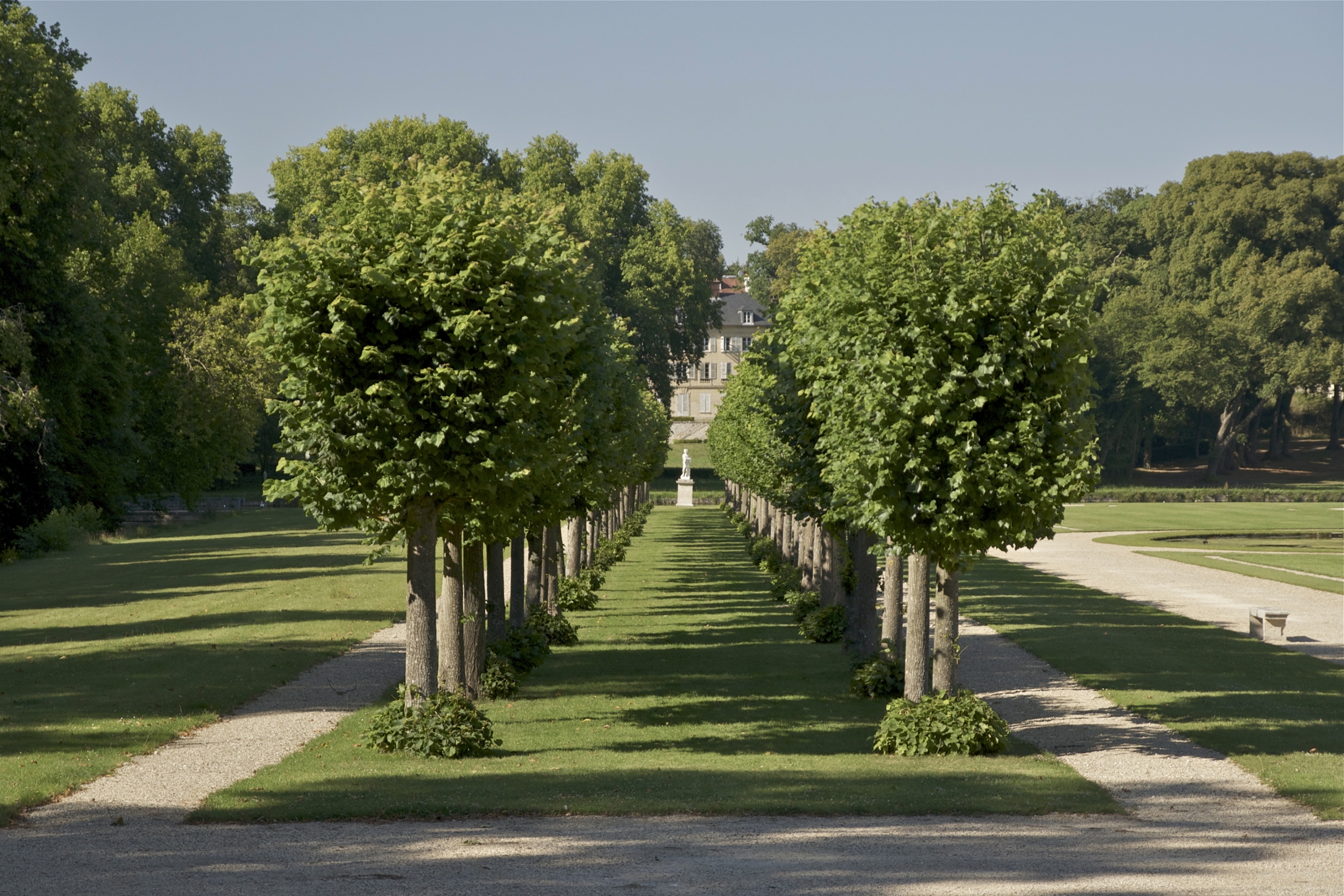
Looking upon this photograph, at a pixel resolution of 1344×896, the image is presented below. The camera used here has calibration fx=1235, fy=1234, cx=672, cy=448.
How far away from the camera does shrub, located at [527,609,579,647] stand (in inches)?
797

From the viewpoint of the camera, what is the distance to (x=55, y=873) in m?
8.09

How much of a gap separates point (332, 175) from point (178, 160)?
806 centimetres

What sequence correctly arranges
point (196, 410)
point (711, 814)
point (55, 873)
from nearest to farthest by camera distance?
point (55, 873), point (711, 814), point (196, 410)

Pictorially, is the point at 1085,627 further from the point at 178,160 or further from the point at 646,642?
the point at 178,160

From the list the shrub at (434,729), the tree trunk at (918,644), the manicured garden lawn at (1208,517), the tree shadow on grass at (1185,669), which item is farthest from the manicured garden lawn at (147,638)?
the manicured garden lawn at (1208,517)

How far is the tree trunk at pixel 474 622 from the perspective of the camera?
618 inches

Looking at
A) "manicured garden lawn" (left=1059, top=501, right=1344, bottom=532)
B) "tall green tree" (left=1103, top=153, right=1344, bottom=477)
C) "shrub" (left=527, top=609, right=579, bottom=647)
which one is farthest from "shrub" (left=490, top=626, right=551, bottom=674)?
"tall green tree" (left=1103, top=153, right=1344, bottom=477)

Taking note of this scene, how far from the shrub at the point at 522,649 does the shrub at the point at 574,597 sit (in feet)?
20.4

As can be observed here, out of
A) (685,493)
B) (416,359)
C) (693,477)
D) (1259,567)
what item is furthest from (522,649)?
(693,477)

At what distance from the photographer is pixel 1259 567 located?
35.6m

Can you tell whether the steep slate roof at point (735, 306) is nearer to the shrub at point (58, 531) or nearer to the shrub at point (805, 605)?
the shrub at point (58, 531)

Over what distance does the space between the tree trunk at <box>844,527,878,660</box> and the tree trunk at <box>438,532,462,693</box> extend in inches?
266

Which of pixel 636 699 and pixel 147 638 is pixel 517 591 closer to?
pixel 636 699

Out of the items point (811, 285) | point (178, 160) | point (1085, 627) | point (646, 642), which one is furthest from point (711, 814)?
point (178, 160)
